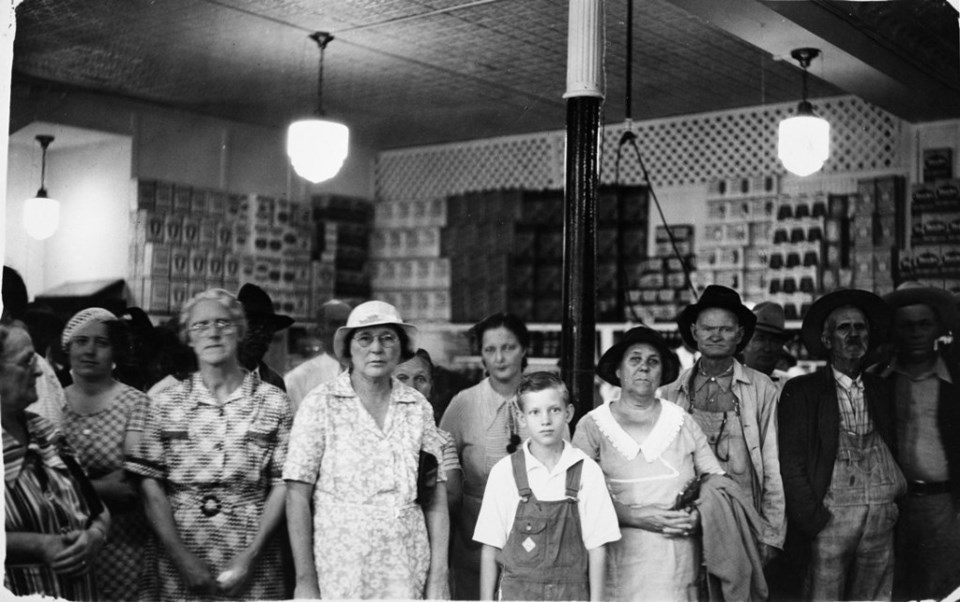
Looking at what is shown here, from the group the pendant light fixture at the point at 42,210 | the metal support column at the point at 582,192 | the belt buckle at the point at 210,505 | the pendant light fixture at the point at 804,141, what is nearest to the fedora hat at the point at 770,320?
the metal support column at the point at 582,192

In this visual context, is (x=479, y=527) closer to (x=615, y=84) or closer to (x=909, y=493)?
(x=909, y=493)

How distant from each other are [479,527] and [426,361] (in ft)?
4.95

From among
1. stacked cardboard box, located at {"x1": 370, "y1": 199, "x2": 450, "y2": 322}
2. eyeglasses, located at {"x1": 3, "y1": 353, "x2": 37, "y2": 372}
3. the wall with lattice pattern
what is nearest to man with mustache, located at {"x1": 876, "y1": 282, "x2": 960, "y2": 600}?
eyeglasses, located at {"x1": 3, "y1": 353, "x2": 37, "y2": 372}

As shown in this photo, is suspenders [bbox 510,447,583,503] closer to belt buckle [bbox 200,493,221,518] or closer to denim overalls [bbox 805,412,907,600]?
belt buckle [bbox 200,493,221,518]

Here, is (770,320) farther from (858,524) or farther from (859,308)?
(858,524)

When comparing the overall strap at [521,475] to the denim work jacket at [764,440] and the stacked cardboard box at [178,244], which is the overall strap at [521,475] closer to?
the denim work jacket at [764,440]

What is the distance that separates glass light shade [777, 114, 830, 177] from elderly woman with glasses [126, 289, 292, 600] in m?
4.49

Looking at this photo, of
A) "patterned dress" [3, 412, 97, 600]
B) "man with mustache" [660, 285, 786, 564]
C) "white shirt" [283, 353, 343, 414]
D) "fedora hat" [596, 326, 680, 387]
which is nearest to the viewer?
"patterned dress" [3, 412, 97, 600]

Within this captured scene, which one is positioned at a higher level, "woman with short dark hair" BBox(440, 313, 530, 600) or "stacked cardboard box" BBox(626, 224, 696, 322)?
"stacked cardboard box" BBox(626, 224, 696, 322)

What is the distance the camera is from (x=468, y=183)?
429 inches

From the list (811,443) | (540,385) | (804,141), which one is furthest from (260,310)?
(804,141)

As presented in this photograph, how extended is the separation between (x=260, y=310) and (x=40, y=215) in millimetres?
1249

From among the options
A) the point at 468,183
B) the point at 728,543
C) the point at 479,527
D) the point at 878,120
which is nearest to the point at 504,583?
the point at 479,527

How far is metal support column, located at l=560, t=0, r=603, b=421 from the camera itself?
4.54 metres
